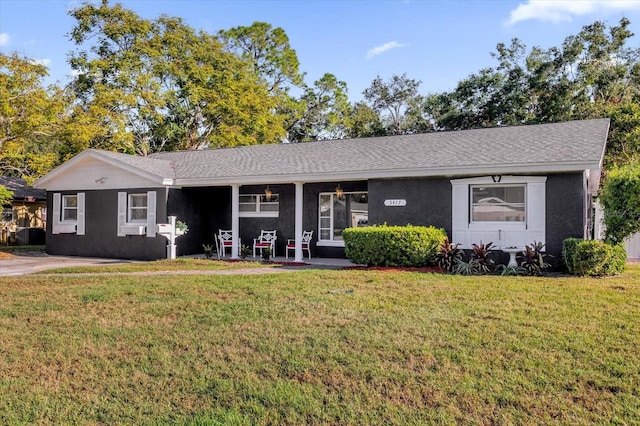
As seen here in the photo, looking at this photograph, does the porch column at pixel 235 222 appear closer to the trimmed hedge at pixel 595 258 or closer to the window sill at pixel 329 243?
the window sill at pixel 329 243

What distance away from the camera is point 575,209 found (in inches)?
420

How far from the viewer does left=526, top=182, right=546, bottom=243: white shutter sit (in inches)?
434

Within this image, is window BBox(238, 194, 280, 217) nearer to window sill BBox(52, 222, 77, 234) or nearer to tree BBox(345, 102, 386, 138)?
window sill BBox(52, 222, 77, 234)

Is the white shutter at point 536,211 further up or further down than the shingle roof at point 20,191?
further down

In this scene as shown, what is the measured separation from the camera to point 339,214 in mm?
14672

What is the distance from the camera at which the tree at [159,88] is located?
24891 millimetres

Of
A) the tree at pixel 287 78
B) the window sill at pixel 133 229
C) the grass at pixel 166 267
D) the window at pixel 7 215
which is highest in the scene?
the tree at pixel 287 78

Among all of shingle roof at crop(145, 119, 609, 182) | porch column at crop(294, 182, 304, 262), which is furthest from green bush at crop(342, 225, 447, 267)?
porch column at crop(294, 182, 304, 262)

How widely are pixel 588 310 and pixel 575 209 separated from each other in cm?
506

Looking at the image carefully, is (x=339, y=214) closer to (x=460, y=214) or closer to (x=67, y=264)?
(x=460, y=214)

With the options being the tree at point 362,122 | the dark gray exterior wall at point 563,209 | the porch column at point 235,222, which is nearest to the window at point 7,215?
the porch column at point 235,222

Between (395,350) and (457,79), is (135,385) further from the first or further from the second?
(457,79)

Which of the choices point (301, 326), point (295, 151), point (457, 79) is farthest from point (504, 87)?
point (301, 326)

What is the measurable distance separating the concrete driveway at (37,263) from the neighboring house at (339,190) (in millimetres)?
837
